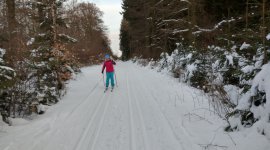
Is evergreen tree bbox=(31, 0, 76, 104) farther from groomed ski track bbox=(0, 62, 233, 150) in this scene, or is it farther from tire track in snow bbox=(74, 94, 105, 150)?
tire track in snow bbox=(74, 94, 105, 150)

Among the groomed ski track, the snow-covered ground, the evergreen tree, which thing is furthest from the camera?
the evergreen tree

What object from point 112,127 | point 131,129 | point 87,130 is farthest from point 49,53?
point 131,129

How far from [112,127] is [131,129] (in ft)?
1.88

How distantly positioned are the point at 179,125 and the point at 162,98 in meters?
3.90

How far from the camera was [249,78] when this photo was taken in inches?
237

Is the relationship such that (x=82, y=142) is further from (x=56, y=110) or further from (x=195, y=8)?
(x=195, y=8)

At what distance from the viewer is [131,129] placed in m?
7.21

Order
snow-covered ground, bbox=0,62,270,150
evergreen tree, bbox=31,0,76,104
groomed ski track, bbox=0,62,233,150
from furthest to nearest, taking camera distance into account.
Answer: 1. evergreen tree, bbox=31,0,76,104
2. groomed ski track, bbox=0,62,233,150
3. snow-covered ground, bbox=0,62,270,150

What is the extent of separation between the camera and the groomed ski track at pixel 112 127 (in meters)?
6.20

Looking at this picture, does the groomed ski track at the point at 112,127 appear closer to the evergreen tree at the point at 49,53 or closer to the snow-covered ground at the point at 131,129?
the snow-covered ground at the point at 131,129

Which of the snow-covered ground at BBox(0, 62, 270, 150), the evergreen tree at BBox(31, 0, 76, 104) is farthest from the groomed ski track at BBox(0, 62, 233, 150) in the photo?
the evergreen tree at BBox(31, 0, 76, 104)

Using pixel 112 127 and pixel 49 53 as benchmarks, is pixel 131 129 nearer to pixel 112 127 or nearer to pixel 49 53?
pixel 112 127

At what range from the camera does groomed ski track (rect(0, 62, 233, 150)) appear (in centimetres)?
620

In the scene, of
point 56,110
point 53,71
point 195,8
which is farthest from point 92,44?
point 56,110
